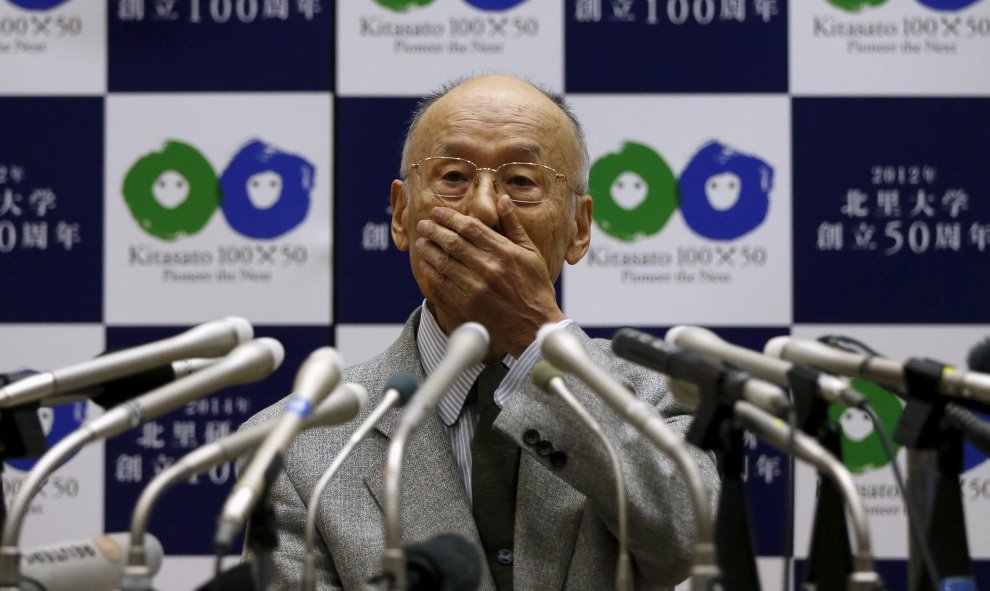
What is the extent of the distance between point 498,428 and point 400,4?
1.32 m

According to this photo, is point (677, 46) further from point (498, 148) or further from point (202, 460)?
point (202, 460)

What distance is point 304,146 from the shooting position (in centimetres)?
257

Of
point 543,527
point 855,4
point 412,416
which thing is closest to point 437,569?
point 412,416

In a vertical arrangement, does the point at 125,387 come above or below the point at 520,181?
below

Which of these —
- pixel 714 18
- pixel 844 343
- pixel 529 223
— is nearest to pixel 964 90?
pixel 714 18

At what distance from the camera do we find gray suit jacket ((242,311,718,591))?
1568mm

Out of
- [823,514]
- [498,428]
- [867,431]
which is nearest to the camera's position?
[823,514]

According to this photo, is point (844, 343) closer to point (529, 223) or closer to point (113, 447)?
point (529, 223)

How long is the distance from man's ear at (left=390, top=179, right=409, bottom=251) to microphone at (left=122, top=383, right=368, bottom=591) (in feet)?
3.11

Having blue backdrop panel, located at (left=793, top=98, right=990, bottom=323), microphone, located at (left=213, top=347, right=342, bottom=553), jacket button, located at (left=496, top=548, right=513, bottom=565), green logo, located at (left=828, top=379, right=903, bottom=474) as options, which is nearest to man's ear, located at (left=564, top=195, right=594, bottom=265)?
jacket button, located at (left=496, top=548, right=513, bottom=565)

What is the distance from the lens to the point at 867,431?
8.36ft

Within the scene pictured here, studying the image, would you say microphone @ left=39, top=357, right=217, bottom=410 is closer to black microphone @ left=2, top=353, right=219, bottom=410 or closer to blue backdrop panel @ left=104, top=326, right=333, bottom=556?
black microphone @ left=2, top=353, right=219, bottom=410

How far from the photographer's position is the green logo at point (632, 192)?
2553 mm

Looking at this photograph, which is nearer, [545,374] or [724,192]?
[545,374]
